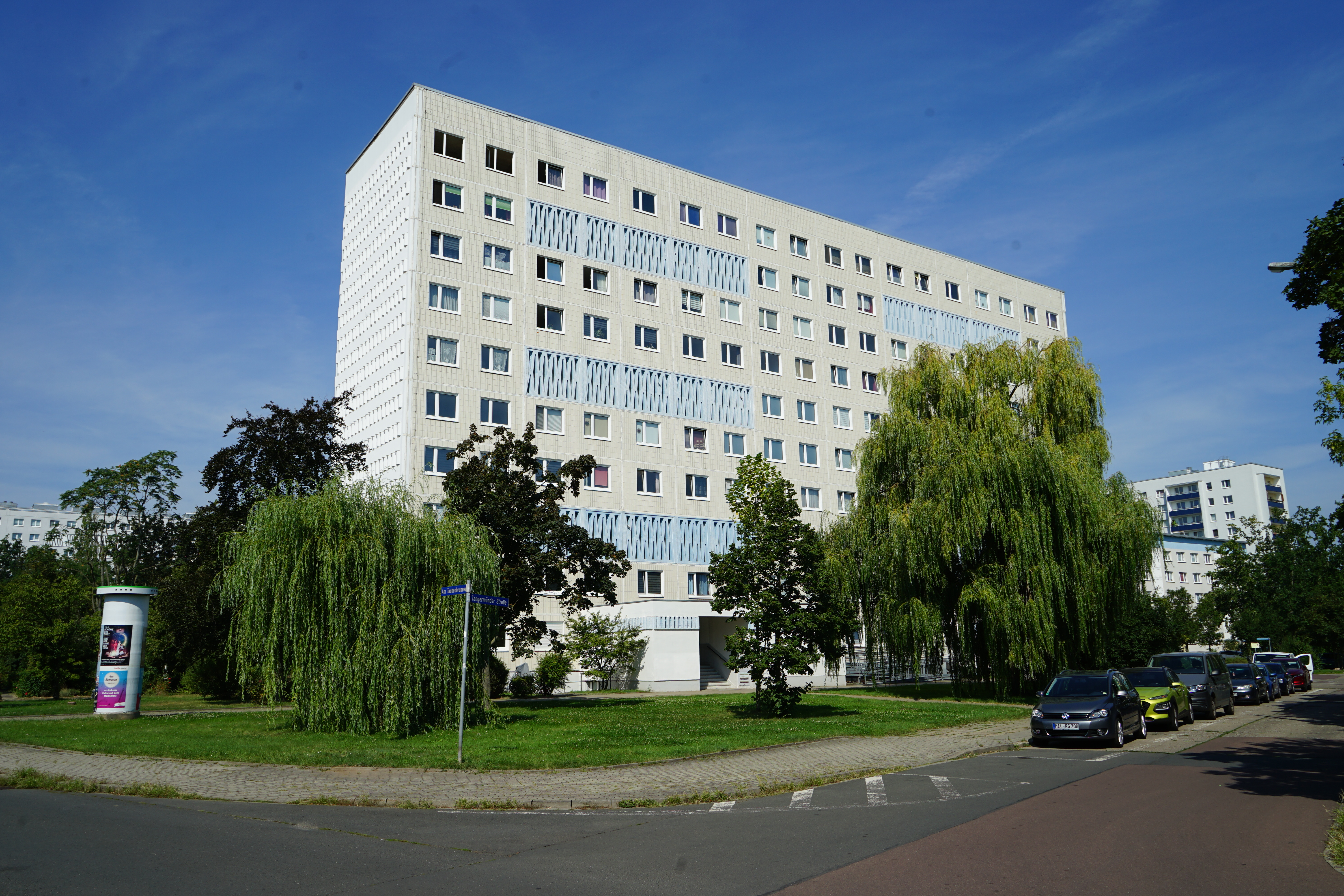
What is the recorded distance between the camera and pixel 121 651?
22969 mm

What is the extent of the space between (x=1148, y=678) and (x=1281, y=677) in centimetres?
1957

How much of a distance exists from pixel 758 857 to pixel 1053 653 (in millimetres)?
20868

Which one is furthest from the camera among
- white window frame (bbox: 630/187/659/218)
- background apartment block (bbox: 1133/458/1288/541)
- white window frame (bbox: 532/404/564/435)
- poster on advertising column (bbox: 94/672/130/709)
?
background apartment block (bbox: 1133/458/1288/541)

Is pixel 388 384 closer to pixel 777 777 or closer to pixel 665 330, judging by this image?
pixel 665 330

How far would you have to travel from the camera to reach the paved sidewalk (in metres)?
12.0

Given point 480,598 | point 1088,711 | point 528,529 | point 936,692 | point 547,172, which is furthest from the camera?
point 547,172

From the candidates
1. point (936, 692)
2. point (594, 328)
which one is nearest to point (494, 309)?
point (594, 328)

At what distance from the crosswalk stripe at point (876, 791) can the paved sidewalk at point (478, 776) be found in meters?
0.43

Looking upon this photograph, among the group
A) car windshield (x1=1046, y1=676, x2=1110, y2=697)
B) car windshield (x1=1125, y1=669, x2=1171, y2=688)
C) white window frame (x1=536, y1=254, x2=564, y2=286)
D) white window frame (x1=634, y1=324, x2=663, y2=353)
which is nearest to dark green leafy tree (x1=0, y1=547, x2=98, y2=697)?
white window frame (x1=536, y1=254, x2=564, y2=286)

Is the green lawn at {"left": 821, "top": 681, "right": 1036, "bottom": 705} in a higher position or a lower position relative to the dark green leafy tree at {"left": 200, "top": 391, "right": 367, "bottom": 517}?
lower

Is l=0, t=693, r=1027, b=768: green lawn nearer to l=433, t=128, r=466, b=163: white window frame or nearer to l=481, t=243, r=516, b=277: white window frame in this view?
l=481, t=243, r=516, b=277: white window frame

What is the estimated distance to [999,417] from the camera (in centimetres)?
2977

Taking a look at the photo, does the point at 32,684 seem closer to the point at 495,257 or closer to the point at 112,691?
the point at 112,691

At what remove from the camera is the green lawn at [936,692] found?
93.5 ft
